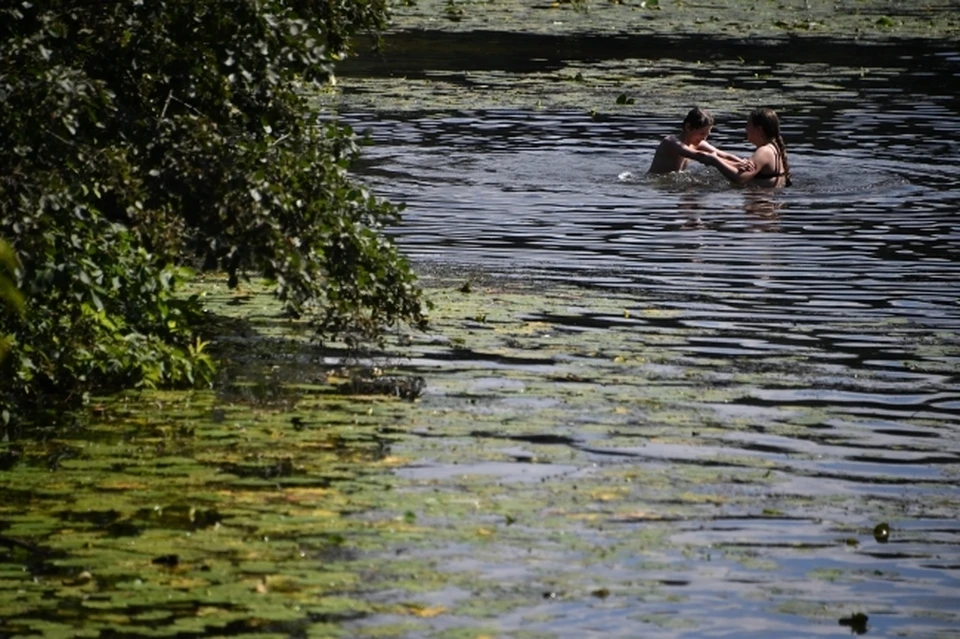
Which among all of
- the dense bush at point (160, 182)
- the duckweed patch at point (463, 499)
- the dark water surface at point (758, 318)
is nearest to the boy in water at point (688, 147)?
the dark water surface at point (758, 318)

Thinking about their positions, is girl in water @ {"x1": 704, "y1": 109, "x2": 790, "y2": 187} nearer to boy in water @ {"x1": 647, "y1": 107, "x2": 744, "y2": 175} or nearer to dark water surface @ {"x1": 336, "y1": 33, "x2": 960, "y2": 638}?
boy in water @ {"x1": 647, "y1": 107, "x2": 744, "y2": 175}

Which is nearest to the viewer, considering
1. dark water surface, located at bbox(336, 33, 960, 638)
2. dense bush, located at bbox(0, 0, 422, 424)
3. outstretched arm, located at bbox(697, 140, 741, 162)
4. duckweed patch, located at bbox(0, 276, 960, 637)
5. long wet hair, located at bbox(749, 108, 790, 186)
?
duckweed patch, located at bbox(0, 276, 960, 637)

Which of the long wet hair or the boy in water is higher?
the long wet hair

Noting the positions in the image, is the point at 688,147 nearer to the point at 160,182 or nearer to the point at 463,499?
the point at 160,182

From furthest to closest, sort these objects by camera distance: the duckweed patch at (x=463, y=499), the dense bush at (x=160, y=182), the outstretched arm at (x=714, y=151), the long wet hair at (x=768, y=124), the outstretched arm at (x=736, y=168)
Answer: the outstretched arm at (x=714, y=151) < the outstretched arm at (x=736, y=168) < the long wet hair at (x=768, y=124) < the dense bush at (x=160, y=182) < the duckweed patch at (x=463, y=499)

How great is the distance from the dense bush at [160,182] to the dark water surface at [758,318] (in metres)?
1.12

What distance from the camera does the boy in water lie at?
1917 centimetres

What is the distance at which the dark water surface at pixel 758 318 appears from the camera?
24.1 ft

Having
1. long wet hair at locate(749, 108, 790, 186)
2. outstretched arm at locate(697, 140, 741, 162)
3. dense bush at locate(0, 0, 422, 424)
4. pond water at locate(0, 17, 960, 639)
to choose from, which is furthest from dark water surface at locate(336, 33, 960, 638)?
dense bush at locate(0, 0, 422, 424)

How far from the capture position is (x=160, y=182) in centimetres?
999

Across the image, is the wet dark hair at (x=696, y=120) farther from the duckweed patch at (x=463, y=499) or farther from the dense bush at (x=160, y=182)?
the dense bush at (x=160, y=182)

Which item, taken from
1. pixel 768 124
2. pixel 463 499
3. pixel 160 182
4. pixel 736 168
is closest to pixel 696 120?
pixel 736 168

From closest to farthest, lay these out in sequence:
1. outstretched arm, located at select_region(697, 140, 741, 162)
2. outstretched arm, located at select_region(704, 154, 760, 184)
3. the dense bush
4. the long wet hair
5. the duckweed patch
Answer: the duckweed patch → the dense bush → the long wet hair → outstretched arm, located at select_region(704, 154, 760, 184) → outstretched arm, located at select_region(697, 140, 741, 162)

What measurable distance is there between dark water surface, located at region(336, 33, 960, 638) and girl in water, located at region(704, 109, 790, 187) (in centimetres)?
22
